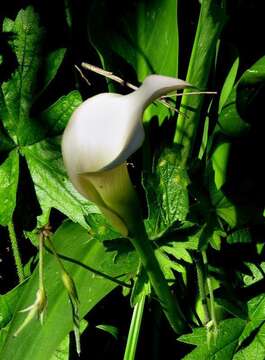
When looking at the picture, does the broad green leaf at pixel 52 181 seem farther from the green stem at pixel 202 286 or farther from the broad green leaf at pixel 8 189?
the green stem at pixel 202 286

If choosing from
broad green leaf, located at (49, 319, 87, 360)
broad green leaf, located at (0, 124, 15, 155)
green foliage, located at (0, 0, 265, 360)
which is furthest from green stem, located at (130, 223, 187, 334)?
broad green leaf, located at (0, 124, 15, 155)

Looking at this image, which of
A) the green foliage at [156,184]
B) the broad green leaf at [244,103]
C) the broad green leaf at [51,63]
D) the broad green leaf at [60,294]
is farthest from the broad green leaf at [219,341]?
the broad green leaf at [51,63]

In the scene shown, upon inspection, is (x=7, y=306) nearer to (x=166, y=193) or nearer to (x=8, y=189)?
(x=8, y=189)

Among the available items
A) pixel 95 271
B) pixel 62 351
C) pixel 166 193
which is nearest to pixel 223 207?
pixel 166 193

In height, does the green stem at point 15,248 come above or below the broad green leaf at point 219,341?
above

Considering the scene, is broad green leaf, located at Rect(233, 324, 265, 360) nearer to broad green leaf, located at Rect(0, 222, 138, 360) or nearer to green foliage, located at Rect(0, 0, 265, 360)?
green foliage, located at Rect(0, 0, 265, 360)
